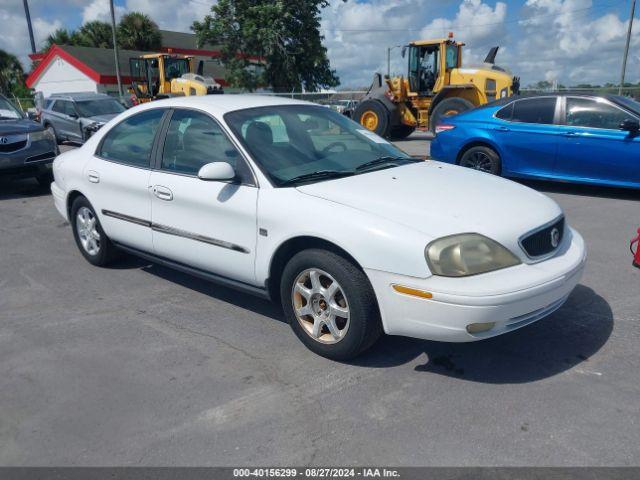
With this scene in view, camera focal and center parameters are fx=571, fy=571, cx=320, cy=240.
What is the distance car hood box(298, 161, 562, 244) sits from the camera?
320cm

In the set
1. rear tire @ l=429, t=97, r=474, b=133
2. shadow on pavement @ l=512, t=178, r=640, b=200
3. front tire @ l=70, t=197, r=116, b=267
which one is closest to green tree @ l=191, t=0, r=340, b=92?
rear tire @ l=429, t=97, r=474, b=133

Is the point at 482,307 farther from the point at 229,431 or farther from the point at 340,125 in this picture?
the point at 340,125

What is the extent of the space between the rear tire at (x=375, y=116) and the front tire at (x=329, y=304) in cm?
1333

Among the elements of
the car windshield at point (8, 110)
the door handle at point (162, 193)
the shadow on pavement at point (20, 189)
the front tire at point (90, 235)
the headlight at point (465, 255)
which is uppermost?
the car windshield at point (8, 110)

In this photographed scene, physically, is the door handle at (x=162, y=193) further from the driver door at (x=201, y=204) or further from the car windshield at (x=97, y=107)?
the car windshield at (x=97, y=107)

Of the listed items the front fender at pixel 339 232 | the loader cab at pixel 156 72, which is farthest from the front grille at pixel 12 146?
the loader cab at pixel 156 72

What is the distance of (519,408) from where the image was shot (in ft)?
9.81

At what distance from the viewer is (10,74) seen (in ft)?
154

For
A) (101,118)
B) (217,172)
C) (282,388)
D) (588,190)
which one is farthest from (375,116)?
(282,388)

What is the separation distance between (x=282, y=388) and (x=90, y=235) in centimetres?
309

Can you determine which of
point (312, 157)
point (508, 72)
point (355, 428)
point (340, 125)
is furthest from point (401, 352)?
point (508, 72)

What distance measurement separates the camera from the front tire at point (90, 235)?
5266mm

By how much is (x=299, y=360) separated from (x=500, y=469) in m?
1.42

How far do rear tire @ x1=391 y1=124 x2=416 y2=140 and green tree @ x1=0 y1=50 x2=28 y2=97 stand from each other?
127ft
